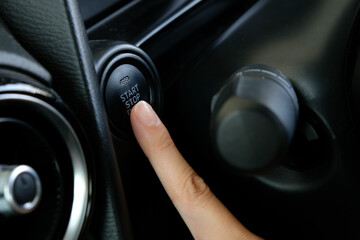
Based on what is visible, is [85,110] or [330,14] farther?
[330,14]

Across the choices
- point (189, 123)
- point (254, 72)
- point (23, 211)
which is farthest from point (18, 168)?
point (189, 123)

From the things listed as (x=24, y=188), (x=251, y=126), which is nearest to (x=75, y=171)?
(x=24, y=188)

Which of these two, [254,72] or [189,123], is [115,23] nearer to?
[189,123]

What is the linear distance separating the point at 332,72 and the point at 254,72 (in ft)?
0.73

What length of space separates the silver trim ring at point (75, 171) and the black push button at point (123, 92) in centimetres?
18

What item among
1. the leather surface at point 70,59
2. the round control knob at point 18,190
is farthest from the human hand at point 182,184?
the round control knob at point 18,190

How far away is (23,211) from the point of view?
18.4 inches

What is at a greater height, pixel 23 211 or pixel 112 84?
pixel 112 84

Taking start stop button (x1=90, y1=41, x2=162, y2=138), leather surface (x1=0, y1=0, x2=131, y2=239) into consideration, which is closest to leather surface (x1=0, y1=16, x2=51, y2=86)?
leather surface (x1=0, y1=0, x2=131, y2=239)

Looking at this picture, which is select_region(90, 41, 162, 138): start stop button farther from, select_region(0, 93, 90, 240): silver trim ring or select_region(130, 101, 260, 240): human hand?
select_region(0, 93, 90, 240): silver trim ring

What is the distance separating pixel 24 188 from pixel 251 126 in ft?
0.79

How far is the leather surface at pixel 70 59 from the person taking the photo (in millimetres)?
578

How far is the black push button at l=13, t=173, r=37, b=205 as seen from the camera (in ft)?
1.51

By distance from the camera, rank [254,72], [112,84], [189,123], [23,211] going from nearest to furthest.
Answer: [23,211] → [254,72] → [112,84] → [189,123]
